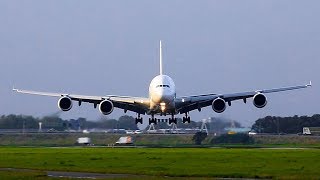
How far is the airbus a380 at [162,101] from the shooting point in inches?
3233

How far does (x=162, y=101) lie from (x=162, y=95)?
789 millimetres

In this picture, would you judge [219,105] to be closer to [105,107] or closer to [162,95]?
[162,95]

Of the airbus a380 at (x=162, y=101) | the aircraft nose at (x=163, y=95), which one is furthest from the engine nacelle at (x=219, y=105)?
the aircraft nose at (x=163, y=95)

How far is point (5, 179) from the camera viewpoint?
39531 mm

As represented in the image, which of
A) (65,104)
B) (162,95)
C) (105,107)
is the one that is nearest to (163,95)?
(162,95)

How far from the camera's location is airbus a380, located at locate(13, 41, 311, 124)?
82.1m

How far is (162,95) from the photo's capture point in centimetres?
8094

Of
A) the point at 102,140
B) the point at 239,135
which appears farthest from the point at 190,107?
the point at 102,140

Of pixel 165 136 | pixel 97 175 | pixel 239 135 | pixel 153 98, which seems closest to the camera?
pixel 97 175

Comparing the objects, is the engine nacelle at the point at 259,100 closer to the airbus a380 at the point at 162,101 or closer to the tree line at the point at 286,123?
the airbus a380 at the point at 162,101

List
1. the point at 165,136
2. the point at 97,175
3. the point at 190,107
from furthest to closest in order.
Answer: the point at 165,136 → the point at 190,107 → the point at 97,175

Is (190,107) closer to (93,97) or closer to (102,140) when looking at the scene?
(93,97)

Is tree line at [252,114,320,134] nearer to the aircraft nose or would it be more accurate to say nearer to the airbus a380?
the airbus a380

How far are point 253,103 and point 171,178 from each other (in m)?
46.3
